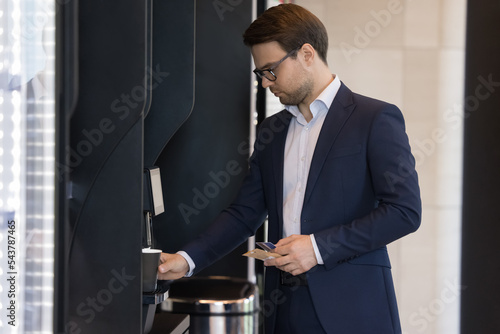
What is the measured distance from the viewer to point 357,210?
1979 mm

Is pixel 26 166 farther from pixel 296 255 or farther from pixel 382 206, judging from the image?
pixel 382 206

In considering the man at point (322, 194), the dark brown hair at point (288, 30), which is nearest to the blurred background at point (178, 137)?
A: the dark brown hair at point (288, 30)

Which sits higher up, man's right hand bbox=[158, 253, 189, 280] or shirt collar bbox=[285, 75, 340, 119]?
shirt collar bbox=[285, 75, 340, 119]

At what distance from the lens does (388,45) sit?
356 cm

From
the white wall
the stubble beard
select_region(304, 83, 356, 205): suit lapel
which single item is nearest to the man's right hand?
select_region(304, 83, 356, 205): suit lapel

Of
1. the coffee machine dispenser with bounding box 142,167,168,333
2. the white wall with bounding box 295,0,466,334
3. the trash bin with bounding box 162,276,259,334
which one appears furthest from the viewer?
the white wall with bounding box 295,0,466,334

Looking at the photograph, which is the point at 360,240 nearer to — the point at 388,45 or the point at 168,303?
the point at 168,303

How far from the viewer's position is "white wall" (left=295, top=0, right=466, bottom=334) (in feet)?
11.6

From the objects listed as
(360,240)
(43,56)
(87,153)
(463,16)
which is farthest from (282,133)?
(463,16)

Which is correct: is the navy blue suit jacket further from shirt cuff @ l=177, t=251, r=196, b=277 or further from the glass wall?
the glass wall

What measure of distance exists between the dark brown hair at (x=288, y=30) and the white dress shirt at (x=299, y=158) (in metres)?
0.17

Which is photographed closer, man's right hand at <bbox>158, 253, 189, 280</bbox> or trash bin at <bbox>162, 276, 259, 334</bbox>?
man's right hand at <bbox>158, 253, 189, 280</bbox>

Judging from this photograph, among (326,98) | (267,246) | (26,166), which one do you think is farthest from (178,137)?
(26,166)

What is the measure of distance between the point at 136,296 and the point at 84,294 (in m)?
0.14
